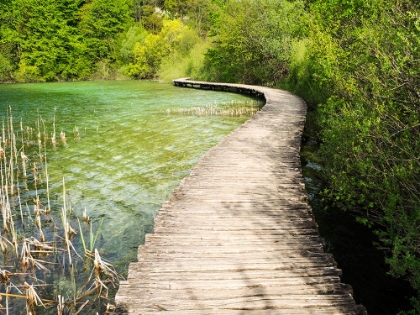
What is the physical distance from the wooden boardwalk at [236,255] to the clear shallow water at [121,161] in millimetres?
1316

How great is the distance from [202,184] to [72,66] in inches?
2083

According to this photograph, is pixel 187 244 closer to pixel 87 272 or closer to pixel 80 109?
pixel 87 272

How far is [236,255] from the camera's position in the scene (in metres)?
4.09

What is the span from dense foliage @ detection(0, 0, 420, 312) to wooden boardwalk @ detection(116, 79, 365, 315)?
88cm

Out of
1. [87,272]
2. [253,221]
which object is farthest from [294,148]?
[87,272]

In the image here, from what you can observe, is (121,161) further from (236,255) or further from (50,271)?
(236,255)

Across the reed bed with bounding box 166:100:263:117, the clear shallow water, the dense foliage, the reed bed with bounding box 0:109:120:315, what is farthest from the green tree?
the reed bed with bounding box 0:109:120:315

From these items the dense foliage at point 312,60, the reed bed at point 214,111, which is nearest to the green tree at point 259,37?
the dense foliage at point 312,60

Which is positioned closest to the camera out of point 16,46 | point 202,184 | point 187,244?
point 187,244

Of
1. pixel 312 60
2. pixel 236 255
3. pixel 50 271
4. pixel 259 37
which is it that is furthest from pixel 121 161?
pixel 259 37

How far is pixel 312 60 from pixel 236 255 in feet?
36.7

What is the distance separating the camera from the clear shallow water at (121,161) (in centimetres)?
662

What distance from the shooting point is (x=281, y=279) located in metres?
3.62

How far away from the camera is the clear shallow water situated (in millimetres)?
6625
